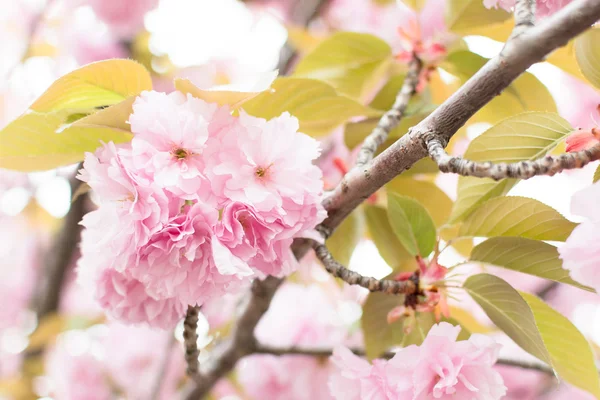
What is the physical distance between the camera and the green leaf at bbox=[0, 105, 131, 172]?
0.49m

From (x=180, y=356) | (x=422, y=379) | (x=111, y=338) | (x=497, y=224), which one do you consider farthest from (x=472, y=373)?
(x=111, y=338)

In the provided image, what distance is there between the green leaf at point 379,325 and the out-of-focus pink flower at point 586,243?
22 cm

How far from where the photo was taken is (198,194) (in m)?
0.42

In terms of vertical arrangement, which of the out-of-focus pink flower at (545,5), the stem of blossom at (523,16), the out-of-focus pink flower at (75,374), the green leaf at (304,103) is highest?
the out-of-focus pink flower at (545,5)

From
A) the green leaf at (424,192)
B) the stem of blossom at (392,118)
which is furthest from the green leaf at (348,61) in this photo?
the green leaf at (424,192)

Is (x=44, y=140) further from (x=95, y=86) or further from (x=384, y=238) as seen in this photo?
(x=384, y=238)

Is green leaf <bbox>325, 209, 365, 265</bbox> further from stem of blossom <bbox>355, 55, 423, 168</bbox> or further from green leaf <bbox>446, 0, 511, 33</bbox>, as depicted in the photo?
green leaf <bbox>446, 0, 511, 33</bbox>

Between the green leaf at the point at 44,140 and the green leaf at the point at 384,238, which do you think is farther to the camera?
the green leaf at the point at 384,238

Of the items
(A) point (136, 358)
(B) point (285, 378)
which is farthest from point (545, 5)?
(A) point (136, 358)

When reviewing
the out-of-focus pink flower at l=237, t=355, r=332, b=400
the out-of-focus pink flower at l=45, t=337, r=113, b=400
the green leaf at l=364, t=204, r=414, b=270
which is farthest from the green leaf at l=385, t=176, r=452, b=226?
the out-of-focus pink flower at l=45, t=337, r=113, b=400

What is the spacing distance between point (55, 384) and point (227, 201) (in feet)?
3.76

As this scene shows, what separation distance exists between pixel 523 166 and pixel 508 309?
0.68 ft

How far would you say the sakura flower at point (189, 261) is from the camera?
0.41 metres

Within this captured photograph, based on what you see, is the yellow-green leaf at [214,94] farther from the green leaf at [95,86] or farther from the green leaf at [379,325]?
the green leaf at [379,325]
